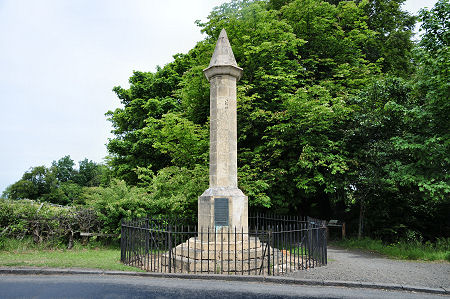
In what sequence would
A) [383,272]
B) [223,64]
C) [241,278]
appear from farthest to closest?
[223,64] → [383,272] → [241,278]

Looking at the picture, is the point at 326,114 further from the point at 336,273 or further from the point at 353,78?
the point at 336,273

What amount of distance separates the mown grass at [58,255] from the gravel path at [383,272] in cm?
Result: 494

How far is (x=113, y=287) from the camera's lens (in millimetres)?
6520

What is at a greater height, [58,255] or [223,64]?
[223,64]

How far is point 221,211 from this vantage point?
9.13m

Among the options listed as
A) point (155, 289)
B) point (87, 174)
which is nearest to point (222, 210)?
point (155, 289)

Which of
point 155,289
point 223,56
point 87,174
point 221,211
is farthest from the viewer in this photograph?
point 87,174

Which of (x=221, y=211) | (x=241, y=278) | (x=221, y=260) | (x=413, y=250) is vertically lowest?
(x=413, y=250)

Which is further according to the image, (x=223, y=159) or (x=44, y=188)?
(x=44, y=188)

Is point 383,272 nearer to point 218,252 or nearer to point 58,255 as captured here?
point 218,252

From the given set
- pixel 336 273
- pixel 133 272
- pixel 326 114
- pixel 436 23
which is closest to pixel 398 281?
pixel 336 273

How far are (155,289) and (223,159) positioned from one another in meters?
4.35

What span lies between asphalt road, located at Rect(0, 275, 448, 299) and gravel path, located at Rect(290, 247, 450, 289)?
796 mm

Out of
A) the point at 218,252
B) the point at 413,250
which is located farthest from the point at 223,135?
the point at 413,250
